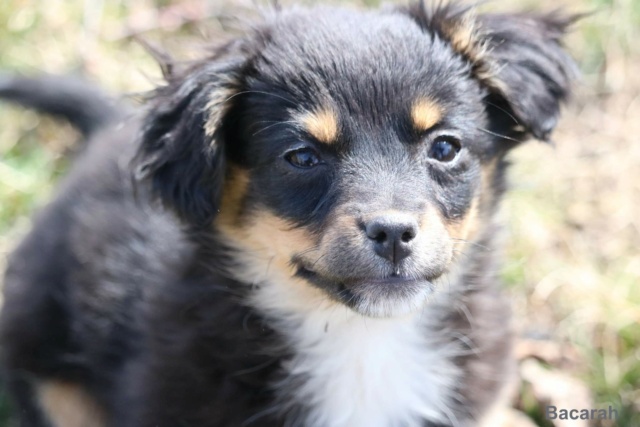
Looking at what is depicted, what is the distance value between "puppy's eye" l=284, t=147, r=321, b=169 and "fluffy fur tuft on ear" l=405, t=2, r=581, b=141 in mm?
650

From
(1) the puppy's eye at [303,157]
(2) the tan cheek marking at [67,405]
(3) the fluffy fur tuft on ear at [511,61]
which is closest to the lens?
(1) the puppy's eye at [303,157]

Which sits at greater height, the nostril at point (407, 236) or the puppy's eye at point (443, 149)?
the puppy's eye at point (443, 149)

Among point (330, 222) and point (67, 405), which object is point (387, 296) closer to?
point (330, 222)

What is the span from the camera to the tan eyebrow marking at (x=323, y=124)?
9.35ft

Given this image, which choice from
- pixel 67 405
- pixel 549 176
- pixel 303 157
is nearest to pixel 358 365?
pixel 303 157

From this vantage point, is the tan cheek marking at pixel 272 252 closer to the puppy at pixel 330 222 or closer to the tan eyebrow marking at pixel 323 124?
the puppy at pixel 330 222

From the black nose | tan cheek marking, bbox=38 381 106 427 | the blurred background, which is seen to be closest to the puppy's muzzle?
the black nose

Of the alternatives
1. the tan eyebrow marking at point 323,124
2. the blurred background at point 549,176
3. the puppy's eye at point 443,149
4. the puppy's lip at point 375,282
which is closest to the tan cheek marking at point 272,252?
the puppy's lip at point 375,282

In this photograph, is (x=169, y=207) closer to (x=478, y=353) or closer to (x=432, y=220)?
(x=432, y=220)

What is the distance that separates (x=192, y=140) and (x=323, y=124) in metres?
0.45

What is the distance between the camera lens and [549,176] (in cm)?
510

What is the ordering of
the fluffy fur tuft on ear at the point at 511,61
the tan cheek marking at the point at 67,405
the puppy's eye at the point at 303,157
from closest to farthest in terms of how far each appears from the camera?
the puppy's eye at the point at 303,157, the fluffy fur tuft on ear at the point at 511,61, the tan cheek marking at the point at 67,405

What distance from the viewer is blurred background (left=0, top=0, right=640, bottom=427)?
161 inches

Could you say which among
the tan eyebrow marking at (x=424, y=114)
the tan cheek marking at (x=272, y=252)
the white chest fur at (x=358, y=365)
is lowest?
the white chest fur at (x=358, y=365)
